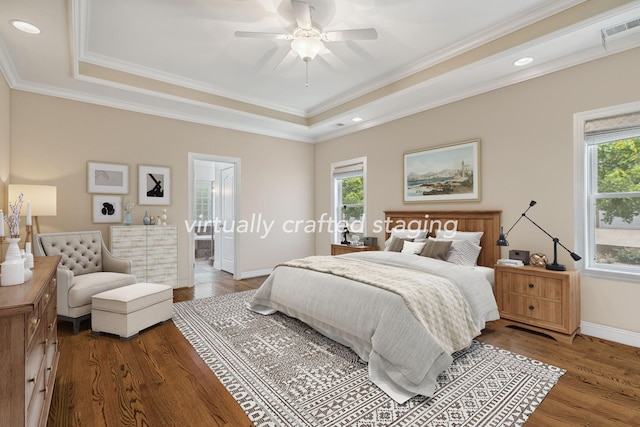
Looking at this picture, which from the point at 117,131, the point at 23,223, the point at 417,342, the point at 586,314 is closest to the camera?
the point at 417,342

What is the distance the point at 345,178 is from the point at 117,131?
3.88 metres

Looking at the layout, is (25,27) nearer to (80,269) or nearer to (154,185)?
(154,185)

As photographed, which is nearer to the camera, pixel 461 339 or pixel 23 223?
pixel 461 339

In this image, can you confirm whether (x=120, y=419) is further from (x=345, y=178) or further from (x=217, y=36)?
(x=345, y=178)

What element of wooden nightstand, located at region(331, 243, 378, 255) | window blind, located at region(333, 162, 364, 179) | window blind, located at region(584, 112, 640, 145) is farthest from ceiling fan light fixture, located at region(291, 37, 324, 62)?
wooden nightstand, located at region(331, 243, 378, 255)

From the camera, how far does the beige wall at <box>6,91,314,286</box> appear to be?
3.93 metres

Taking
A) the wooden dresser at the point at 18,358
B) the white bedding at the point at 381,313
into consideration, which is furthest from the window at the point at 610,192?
the wooden dresser at the point at 18,358

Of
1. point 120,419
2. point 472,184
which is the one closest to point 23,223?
point 120,419

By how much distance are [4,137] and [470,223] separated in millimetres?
5662

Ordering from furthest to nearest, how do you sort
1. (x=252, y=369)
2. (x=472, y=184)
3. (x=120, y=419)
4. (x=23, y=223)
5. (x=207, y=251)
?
1. (x=207, y=251)
2. (x=472, y=184)
3. (x=23, y=223)
4. (x=252, y=369)
5. (x=120, y=419)

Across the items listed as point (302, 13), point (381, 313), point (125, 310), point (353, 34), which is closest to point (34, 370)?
point (125, 310)

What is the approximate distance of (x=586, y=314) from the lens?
3.16 metres

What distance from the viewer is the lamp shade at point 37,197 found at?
10.9 ft

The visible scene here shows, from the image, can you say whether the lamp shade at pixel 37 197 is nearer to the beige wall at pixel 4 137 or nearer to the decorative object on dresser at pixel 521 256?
the beige wall at pixel 4 137
